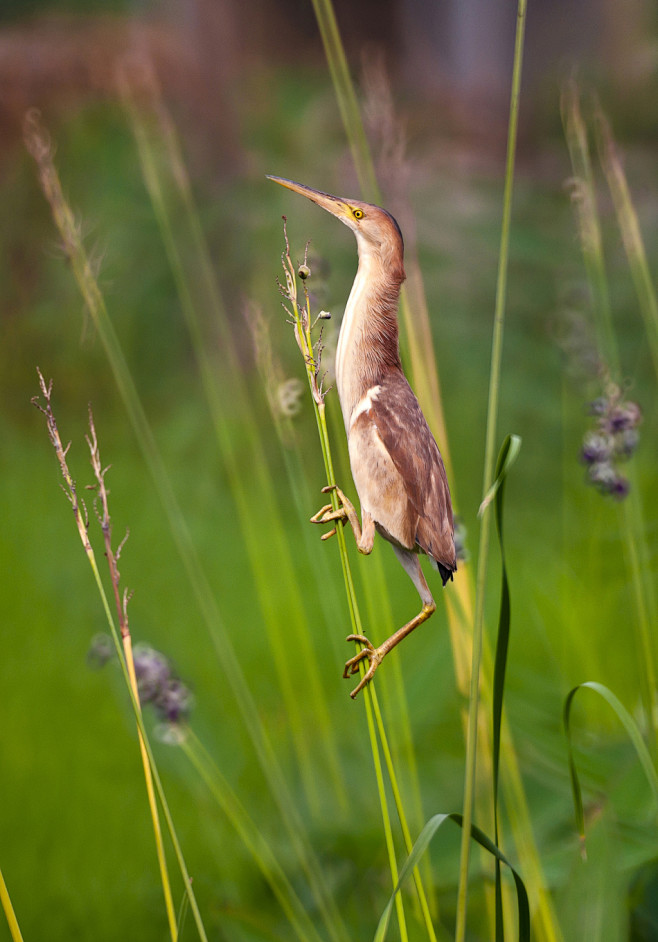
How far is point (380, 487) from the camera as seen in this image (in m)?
0.38

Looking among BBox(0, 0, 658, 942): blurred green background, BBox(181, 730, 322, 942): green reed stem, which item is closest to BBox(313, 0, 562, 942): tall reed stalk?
BBox(0, 0, 658, 942): blurred green background

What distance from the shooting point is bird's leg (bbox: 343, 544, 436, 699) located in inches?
14.4

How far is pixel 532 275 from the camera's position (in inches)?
47.9

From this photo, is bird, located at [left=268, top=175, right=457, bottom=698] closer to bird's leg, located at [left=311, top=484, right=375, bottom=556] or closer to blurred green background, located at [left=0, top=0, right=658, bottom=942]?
bird's leg, located at [left=311, top=484, right=375, bottom=556]

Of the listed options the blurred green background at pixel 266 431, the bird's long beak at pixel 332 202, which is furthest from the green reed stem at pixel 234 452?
the bird's long beak at pixel 332 202

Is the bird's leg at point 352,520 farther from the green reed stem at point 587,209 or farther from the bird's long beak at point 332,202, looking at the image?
the green reed stem at point 587,209

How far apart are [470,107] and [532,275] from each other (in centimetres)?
26

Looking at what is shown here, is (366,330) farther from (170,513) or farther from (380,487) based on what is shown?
(170,513)

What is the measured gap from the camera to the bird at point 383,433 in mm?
377

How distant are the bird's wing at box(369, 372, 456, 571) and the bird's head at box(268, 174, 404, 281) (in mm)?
61

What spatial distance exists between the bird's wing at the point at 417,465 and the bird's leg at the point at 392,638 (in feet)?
0.04

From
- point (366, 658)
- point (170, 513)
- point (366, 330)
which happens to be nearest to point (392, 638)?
point (366, 658)

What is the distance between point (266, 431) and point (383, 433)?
2.30ft

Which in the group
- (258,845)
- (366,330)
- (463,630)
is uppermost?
(366,330)
